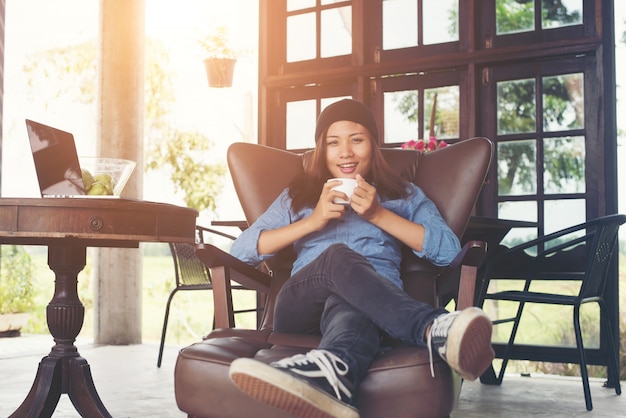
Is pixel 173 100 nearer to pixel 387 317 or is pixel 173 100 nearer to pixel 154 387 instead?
pixel 154 387

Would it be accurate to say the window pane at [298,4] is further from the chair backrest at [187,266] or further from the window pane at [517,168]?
the chair backrest at [187,266]

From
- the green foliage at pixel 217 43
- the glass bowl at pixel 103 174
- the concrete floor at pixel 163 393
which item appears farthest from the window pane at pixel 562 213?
the green foliage at pixel 217 43

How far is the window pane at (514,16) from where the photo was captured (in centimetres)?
429

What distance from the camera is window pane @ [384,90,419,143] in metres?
4.61

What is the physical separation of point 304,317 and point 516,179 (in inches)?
99.3

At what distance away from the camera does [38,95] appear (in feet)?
27.0

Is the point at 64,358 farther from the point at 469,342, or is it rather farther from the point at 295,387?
the point at 469,342

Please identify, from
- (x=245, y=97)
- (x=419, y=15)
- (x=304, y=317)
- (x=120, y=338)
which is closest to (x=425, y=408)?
(x=304, y=317)

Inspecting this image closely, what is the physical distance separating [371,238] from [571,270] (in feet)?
Answer: 6.77

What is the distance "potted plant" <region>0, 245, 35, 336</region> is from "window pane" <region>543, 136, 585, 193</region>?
406 cm

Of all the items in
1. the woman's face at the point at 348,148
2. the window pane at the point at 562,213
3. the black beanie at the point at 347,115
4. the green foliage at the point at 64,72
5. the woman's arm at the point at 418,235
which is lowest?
the woman's arm at the point at 418,235

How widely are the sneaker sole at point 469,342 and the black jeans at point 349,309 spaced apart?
135mm

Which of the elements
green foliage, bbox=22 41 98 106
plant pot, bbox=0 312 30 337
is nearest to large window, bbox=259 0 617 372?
plant pot, bbox=0 312 30 337

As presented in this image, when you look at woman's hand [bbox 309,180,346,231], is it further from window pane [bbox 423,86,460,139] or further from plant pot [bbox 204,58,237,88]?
plant pot [bbox 204,58,237,88]
